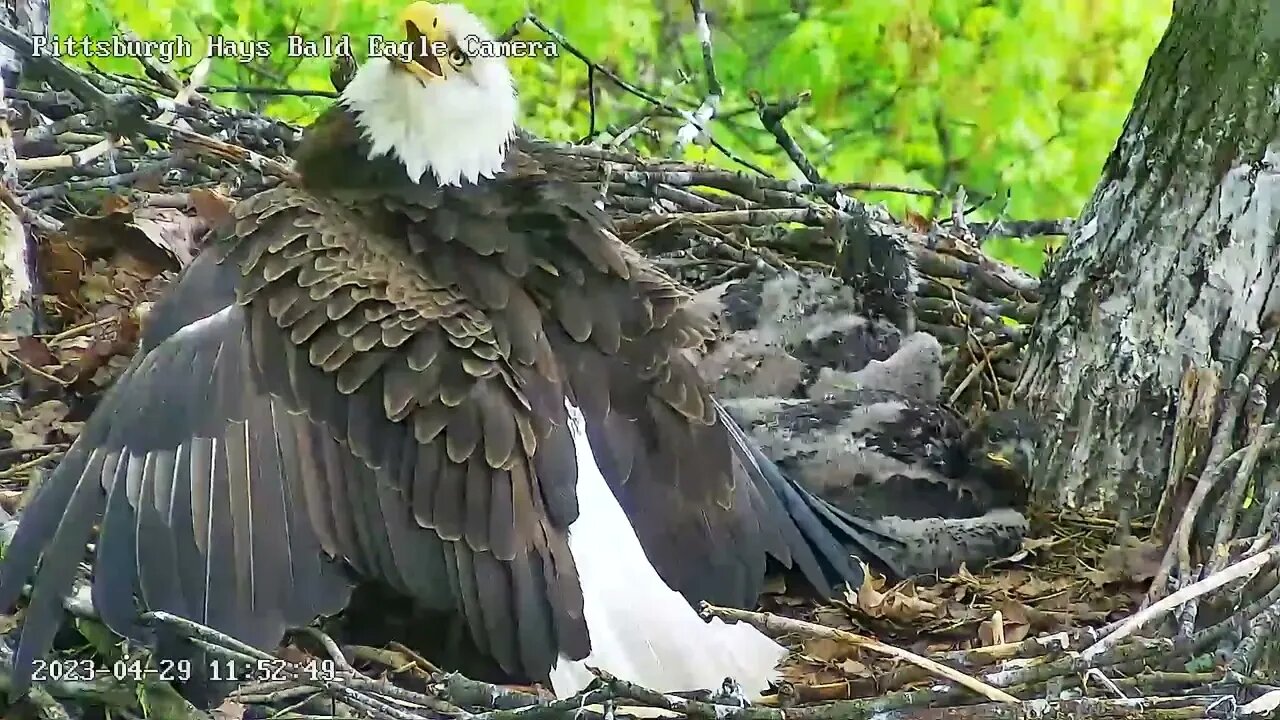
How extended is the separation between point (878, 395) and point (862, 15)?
0.40m

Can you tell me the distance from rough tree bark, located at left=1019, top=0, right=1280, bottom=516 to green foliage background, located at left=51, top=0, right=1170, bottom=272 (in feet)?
0.32

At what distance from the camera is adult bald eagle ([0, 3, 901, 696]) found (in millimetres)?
1072

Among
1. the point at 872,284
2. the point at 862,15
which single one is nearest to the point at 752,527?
the point at 872,284

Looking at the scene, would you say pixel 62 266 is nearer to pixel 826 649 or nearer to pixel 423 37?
pixel 423 37

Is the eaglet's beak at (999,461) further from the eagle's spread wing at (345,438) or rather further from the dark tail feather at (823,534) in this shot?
the eagle's spread wing at (345,438)

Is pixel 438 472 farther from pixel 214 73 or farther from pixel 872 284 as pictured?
pixel 872 284

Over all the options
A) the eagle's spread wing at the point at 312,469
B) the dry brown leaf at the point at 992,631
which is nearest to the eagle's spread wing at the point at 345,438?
the eagle's spread wing at the point at 312,469

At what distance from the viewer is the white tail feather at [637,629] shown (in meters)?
1.11

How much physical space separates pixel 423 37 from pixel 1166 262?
28.6 inches

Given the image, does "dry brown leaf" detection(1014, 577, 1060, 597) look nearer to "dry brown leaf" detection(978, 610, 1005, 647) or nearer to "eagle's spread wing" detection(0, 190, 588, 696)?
"dry brown leaf" detection(978, 610, 1005, 647)

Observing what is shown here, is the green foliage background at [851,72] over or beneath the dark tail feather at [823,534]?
over

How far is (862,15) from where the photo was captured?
1.50 meters

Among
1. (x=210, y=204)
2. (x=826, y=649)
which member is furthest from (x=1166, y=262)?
(x=210, y=204)

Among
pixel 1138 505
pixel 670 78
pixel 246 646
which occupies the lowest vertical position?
pixel 246 646
